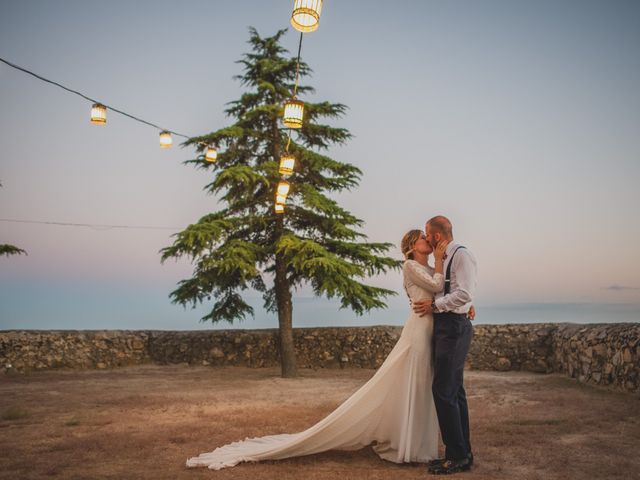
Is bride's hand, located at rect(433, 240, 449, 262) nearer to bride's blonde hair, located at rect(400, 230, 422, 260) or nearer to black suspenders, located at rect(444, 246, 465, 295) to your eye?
black suspenders, located at rect(444, 246, 465, 295)

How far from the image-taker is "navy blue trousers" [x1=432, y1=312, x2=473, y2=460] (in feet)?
12.8

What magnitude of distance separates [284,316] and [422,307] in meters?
7.91

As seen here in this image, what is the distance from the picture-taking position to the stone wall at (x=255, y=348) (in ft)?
39.7

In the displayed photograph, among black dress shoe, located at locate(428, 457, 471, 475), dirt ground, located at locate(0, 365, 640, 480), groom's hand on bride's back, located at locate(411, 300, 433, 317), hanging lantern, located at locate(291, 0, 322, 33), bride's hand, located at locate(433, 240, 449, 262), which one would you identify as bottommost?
dirt ground, located at locate(0, 365, 640, 480)

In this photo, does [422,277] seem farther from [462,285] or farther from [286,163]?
[286,163]

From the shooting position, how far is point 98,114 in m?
8.35

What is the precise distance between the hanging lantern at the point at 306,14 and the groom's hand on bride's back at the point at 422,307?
305 centimetres

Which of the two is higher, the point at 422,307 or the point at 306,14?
the point at 306,14

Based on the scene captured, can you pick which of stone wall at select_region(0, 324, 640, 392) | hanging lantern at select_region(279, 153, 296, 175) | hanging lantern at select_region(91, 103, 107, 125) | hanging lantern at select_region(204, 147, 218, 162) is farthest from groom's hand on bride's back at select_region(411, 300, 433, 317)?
stone wall at select_region(0, 324, 640, 392)

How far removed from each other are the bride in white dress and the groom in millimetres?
154

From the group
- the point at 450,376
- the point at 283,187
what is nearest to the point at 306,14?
the point at 450,376

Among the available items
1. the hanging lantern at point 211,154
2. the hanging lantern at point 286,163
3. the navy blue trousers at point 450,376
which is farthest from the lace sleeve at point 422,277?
the hanging lantern at point 211,154

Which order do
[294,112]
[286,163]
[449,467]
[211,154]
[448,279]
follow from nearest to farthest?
[449,467], [448,279], [294,112], [286,163], [211,154]

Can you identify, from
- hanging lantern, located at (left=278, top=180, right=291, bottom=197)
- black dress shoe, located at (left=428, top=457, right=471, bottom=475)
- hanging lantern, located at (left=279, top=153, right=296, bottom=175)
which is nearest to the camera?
black dress shoe, located at (left=428, top=457, right=471, bottom=475)
